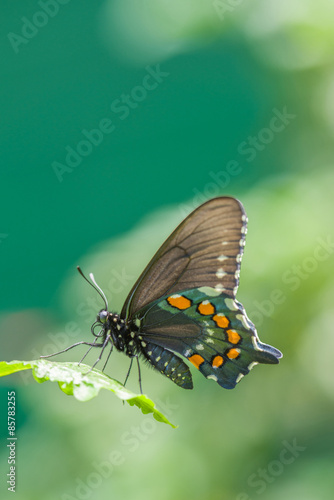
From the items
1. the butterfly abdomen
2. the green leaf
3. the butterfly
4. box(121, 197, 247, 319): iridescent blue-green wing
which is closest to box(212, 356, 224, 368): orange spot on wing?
the butterfly

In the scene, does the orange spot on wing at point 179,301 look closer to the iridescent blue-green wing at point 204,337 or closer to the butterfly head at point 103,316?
the iridescent blue-green wing at point 204,337

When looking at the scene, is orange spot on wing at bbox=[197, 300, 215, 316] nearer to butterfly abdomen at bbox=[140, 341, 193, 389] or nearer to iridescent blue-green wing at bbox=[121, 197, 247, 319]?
iridescent blue-green wing at bbox=[121, 197, 247, 319]

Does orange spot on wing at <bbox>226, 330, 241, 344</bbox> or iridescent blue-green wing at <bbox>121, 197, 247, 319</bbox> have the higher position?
iridescent blue-green wing at <bbox>121, 197, 247, 319</bbox>

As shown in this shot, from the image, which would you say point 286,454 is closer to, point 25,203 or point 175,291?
point 175,291

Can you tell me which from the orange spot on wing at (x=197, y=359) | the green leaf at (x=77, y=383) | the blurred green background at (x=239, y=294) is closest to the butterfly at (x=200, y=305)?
the orange spot on wing at (x=197, y=359)

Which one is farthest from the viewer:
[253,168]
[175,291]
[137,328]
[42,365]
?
[253,168]

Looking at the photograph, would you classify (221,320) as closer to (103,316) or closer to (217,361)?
(217,361)

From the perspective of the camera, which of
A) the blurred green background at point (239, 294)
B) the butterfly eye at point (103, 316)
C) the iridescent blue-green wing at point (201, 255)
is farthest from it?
the blurred green background at point (239, 294)

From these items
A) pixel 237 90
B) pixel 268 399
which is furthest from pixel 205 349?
pixel 237 90
